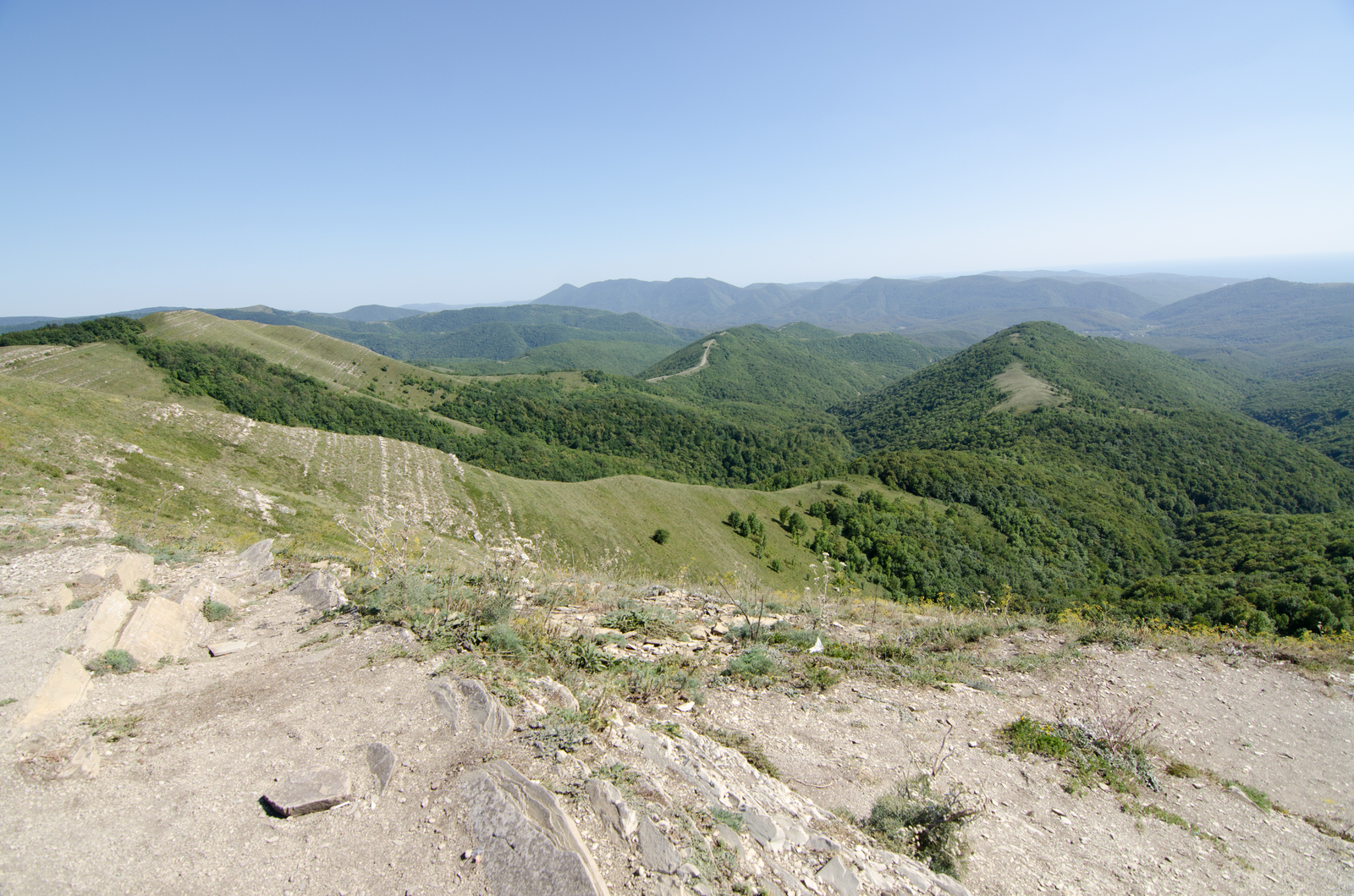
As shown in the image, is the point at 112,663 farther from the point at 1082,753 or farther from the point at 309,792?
the point at 1082,753

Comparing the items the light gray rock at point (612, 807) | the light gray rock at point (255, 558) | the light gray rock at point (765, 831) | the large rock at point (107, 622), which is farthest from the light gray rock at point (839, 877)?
the light gray rock at point (255, 558)

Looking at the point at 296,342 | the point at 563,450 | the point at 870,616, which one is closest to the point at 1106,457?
the point at 563,450

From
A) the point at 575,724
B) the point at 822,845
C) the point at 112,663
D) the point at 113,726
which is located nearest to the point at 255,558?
the point at 112,663

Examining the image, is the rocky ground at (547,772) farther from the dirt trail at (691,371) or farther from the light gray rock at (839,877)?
the dirt trail at (691,371)

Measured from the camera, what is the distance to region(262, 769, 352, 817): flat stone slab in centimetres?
402

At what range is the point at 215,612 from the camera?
24.9 ft

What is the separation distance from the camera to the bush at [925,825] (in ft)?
16.0

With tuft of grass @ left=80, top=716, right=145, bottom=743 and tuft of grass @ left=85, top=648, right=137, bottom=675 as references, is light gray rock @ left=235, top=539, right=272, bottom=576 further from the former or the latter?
tuft of grass @ left=80, top=716, right=145, bottom=743

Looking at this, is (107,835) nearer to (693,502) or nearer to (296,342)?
→ (693,502)

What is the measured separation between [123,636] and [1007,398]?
121 m

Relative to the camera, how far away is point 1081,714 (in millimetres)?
7859

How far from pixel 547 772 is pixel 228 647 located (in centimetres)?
527

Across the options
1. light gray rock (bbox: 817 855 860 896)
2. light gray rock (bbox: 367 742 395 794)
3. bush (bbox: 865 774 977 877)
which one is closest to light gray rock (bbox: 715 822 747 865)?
light gray rock (bbox: 817 855 860 896)

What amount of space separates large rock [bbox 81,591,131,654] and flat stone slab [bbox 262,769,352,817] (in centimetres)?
384
